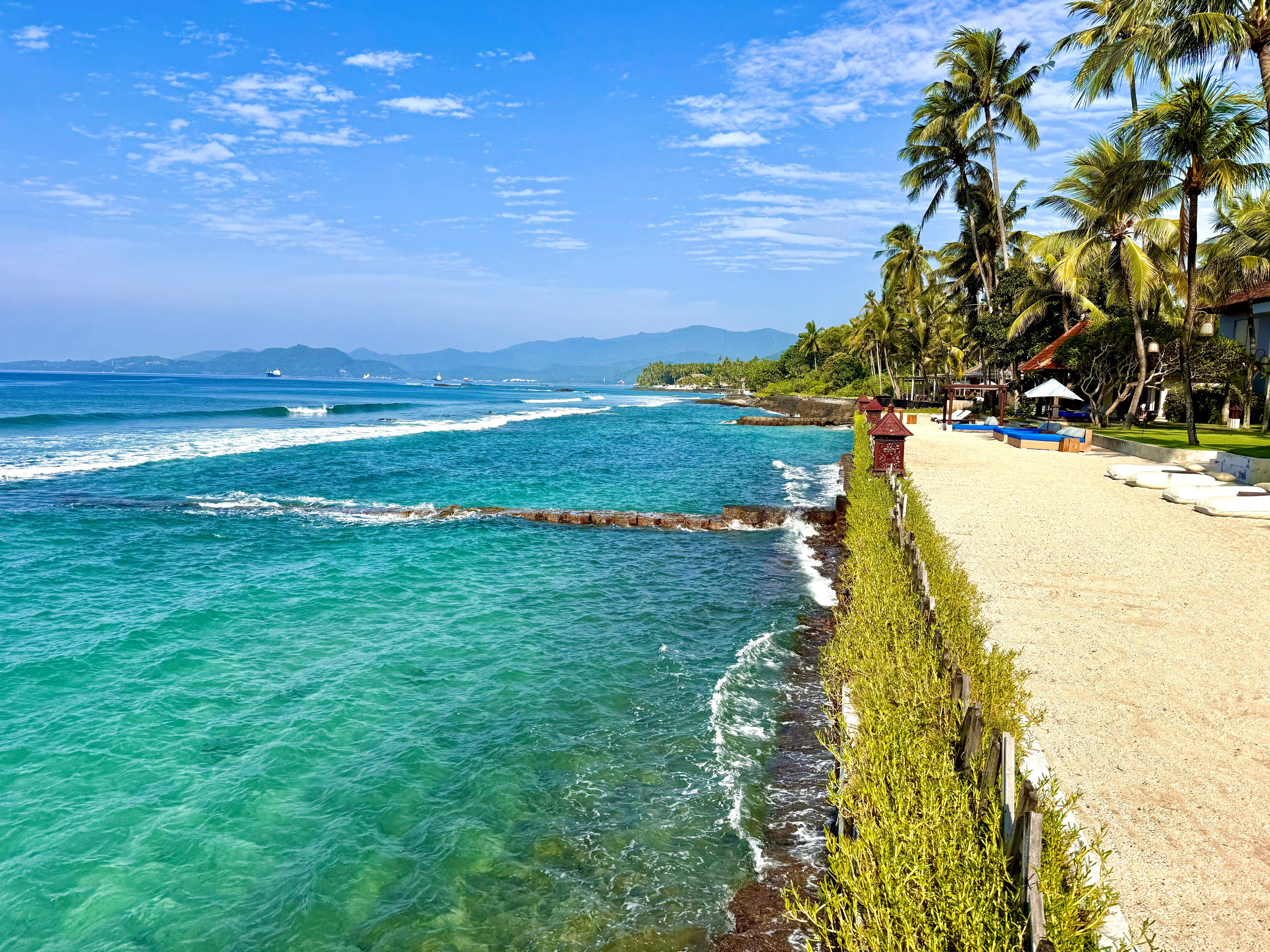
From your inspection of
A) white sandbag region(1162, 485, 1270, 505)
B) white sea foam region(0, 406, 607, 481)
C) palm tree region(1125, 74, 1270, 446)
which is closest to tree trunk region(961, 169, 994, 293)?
palm tree region(1125, 74, 1270, 446)

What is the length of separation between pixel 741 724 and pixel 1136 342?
31831mm

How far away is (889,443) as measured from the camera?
17.4 meters

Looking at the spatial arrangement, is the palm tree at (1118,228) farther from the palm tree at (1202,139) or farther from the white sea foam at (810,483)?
the white sea foam at (810,483)

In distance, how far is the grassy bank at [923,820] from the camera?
11.9ft

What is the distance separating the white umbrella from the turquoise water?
21.0 meters

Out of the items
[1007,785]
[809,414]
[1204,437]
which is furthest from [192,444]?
[809,414]

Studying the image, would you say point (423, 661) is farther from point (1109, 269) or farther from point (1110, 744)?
point (1109, 269)

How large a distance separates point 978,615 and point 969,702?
386cm

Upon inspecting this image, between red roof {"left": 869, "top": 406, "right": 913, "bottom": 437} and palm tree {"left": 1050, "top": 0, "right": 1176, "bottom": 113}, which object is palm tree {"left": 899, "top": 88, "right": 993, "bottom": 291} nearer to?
palm tree {"left": 1050, "top": 0, "right": 1176, "bottom": 113}

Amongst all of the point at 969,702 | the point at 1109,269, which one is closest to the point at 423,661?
the point at 969,702

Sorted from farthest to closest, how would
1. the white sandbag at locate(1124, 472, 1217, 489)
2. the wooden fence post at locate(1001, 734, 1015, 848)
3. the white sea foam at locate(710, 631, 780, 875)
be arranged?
1. the white sandbag at locate(1124, 472, 1217, 489)
2. the white sea foam at locate(710, 631, 780, 875)
3. the wooden fence post at locate(1001, 734, 1015, 848)

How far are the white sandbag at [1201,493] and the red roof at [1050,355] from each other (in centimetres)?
1973

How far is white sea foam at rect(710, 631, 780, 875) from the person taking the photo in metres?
6.14

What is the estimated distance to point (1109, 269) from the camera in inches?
1249
